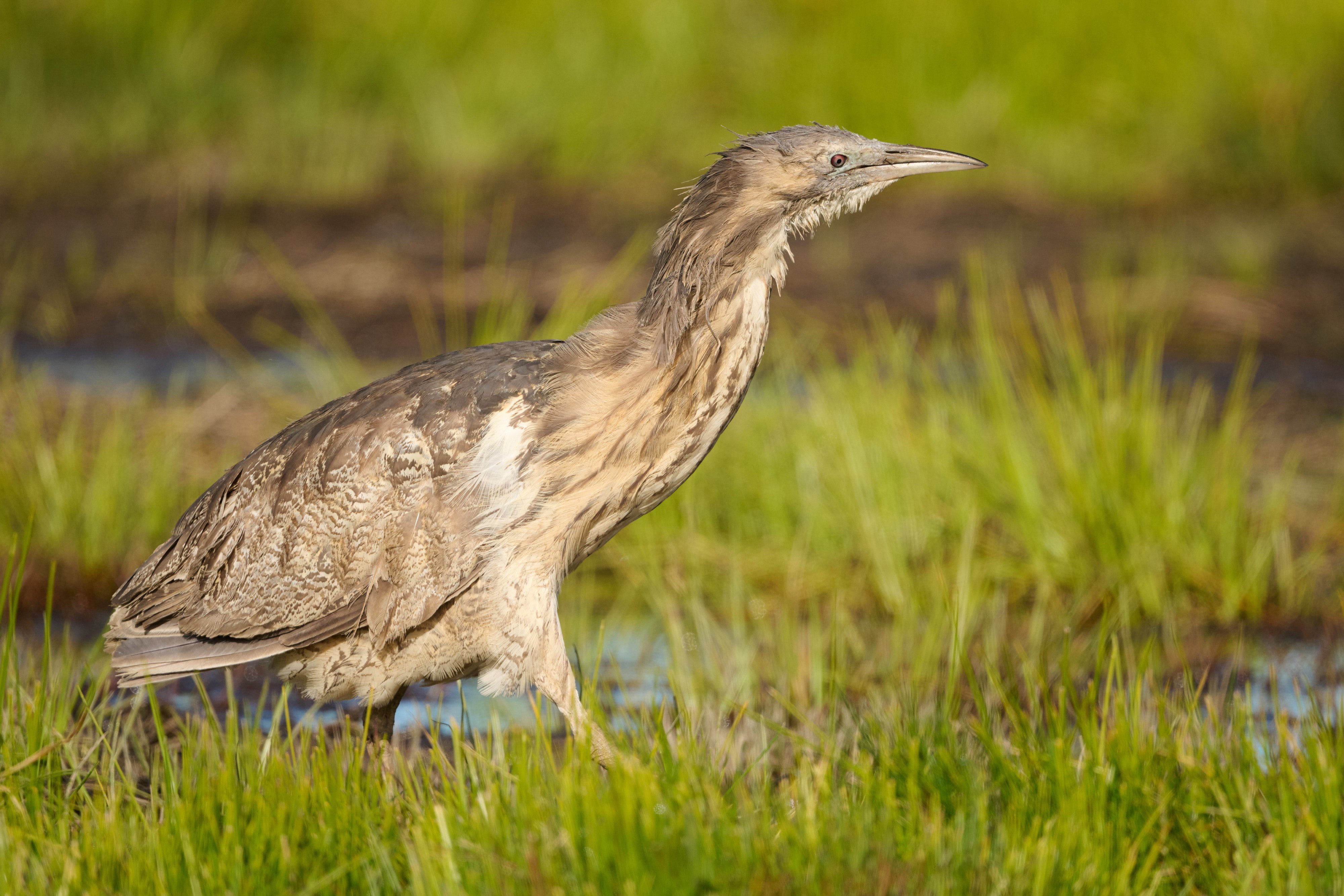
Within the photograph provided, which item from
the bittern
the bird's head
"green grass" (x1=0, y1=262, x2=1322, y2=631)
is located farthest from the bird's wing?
"green grass" (x1=0, y1=262, x2=1322, y2=631)

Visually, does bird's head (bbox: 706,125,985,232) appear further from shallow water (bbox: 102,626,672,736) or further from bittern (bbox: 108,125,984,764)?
shallow water (bbox: 102,626,672,736)

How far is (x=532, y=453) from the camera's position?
132 inches

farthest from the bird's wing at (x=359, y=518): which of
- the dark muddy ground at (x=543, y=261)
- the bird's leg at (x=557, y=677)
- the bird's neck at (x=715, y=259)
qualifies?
the dark muddy ground at (x=543, y=261)

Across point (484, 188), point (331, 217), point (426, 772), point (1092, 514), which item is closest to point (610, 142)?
point (484, 188)

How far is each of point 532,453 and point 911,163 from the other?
0.99m

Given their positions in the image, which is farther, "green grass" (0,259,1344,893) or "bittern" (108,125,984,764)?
"bittern" (108,125,984,764)

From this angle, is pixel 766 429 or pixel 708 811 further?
pixel 766 429

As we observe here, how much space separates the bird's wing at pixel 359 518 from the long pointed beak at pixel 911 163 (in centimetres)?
79

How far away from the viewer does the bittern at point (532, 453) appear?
3346 millimetres

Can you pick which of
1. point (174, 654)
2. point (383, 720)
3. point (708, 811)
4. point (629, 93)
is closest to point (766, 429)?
point (383, 720)

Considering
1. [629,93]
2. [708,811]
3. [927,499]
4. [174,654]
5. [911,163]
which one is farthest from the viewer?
[629,93]

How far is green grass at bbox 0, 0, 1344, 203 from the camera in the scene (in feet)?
35.5

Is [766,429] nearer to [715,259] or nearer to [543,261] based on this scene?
[715,259]

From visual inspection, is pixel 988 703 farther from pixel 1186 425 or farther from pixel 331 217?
pixel 331 217
